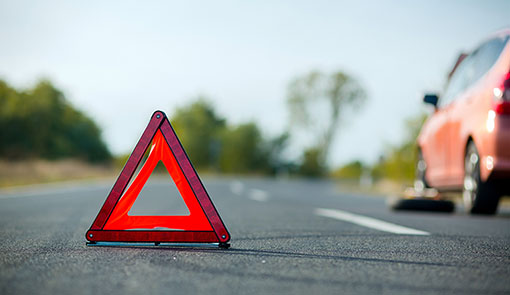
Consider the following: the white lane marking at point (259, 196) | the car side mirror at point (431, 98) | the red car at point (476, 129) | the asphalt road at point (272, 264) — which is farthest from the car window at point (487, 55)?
the white lane marking at point (259, 196)

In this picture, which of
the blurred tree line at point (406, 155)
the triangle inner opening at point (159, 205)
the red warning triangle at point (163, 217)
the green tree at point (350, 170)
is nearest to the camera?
the red warning triangle at point (163, 217)

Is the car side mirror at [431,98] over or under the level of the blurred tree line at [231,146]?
over

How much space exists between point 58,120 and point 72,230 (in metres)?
52.9

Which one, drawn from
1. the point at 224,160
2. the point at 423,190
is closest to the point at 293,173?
the point at 224,160

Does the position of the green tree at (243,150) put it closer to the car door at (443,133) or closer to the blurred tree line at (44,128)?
the blurred tree line at (44,128)

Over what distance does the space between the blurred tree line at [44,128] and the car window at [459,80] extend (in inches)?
1763

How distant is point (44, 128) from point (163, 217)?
2022 inches

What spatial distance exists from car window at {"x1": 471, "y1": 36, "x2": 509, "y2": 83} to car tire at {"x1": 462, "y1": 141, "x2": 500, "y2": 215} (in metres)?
0.87

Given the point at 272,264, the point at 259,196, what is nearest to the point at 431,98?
the point at 272,264

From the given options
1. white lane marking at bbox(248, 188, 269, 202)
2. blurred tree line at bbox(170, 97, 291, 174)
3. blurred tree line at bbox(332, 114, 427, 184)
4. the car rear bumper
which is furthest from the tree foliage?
the car rear bumper

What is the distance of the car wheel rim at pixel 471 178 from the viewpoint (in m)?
6.59

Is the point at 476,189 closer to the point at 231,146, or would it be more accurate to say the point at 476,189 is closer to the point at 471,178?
the point at 471,178

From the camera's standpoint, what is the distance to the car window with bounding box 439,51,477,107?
730cm

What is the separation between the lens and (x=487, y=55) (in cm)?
677
